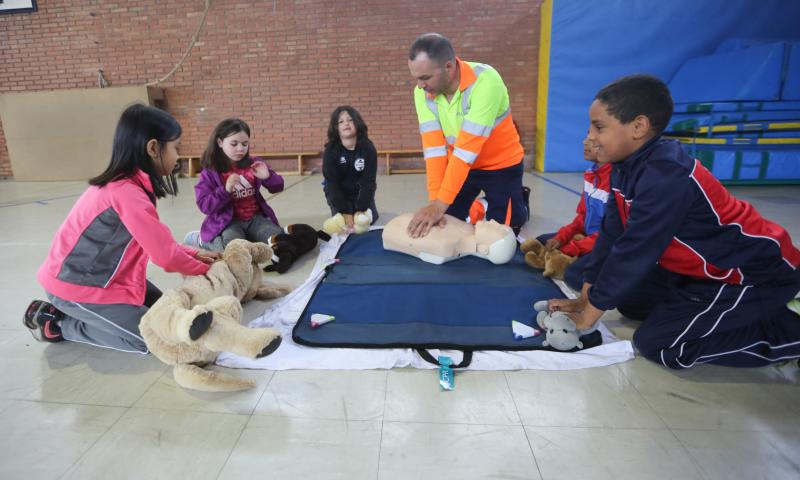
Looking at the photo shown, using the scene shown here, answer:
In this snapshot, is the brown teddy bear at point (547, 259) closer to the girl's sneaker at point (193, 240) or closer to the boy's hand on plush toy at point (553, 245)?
the boy's hand on plush toy at point (553, 245)

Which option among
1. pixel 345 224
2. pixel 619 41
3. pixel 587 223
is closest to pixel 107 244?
pixel 345 224

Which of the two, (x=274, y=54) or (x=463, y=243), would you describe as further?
(x=274, y=54)

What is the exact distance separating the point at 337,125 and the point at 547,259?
1.67 meters

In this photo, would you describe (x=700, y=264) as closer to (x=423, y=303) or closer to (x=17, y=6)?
(x=423, y=303)

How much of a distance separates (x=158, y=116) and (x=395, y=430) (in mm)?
1227

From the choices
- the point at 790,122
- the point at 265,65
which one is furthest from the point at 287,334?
the point at 265,65

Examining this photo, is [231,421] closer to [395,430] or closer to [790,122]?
[395,430]

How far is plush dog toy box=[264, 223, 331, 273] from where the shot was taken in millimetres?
2361

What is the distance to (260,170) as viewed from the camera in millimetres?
2570

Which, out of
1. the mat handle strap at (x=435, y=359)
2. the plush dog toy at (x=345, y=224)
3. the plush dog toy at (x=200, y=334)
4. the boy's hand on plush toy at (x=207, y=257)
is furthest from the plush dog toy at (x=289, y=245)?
the mat handle strap at (x=435, y=359)

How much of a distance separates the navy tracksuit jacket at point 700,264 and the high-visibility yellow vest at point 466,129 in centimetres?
81

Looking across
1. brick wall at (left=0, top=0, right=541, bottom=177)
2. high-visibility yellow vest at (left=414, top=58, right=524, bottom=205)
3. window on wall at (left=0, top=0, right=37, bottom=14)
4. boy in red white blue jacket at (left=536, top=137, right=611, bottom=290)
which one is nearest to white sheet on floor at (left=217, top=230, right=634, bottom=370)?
boy in red white blue jacket at (left=536, top=137, right=611, bottom=290)

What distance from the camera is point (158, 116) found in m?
1.44

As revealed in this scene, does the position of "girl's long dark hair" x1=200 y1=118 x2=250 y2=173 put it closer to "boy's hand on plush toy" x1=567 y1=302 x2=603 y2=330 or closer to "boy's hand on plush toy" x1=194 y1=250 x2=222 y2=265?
"boy's hand on plush toy" x1=194 y1=250 x2=222 y2=265
